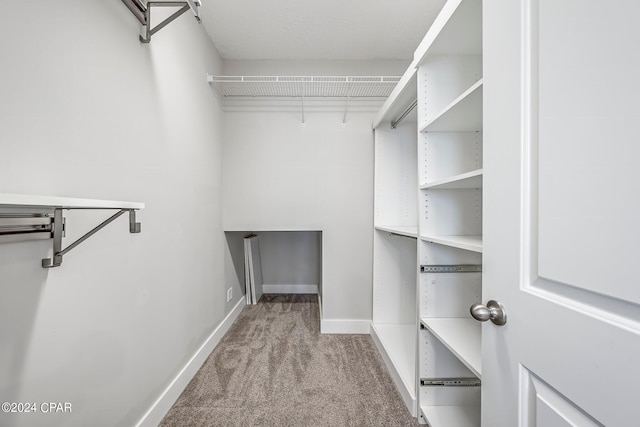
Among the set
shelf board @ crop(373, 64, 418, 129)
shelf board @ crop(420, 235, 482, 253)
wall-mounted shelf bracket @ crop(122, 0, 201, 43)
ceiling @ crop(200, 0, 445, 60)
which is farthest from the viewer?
ceiling @ crop(200, 0, 445, 60)

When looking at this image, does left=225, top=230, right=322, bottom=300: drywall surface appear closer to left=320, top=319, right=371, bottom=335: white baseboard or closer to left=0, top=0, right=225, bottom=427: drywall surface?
left=320, top=319, right=371, bottom=335: white baseboard

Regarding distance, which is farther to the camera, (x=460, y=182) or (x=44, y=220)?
(x=460, y=182)

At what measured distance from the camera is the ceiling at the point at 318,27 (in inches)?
73.0

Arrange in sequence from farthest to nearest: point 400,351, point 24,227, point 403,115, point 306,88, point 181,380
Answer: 1. point 306,88
2. point 403,115
3. point 400,351
4. point 181,380
5. point 24,227

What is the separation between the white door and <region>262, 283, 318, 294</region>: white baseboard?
2963 mm

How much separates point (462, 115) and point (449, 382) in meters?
1.32

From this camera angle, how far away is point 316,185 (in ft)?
8.31

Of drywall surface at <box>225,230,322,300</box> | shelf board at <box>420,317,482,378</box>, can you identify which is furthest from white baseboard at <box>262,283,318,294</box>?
shelf board at <box>420,317,482,378</box>

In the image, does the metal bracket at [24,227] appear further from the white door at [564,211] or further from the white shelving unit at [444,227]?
the white shelving unit at [444,227]

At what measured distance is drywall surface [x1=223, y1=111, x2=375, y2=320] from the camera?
2.51 meters

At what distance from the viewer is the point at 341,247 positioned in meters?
2.55

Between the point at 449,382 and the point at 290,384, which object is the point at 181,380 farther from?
the point at 449,382

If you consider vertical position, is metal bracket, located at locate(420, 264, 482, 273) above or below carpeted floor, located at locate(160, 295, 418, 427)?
above

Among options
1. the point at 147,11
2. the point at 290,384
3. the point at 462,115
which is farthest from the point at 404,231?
the point at 147,11
